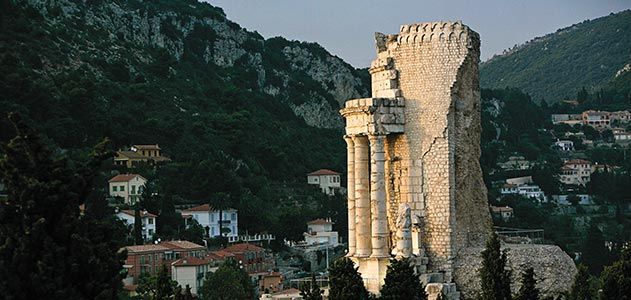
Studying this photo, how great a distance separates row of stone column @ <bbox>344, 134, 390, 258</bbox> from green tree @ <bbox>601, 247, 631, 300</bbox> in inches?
201

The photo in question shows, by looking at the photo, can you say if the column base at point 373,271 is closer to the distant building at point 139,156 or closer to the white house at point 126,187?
the white house at point 126,187

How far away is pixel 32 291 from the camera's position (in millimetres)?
15555

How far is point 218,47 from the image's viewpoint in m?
158

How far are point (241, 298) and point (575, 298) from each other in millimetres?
31583

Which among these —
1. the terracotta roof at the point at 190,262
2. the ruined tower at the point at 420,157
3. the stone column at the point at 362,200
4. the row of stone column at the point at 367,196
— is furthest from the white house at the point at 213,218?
the ruined tower at the point at 420,157

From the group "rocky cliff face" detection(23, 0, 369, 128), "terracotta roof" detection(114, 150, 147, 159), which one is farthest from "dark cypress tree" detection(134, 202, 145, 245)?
"rocky cliff face" detection(23, 0, 369, 128)

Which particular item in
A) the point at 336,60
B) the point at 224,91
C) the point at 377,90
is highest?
the point at 336,60

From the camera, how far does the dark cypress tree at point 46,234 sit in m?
15.5

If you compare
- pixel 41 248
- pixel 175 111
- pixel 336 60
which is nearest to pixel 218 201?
pixel 175 111

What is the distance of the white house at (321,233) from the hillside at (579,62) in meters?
104

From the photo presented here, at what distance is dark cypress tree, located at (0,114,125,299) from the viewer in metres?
15.5

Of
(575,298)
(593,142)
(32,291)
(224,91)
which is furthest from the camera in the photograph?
(593,142)

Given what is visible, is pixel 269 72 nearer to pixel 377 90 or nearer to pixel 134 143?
pixel 134 143

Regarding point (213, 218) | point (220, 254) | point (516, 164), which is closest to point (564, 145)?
point (516, 164)
